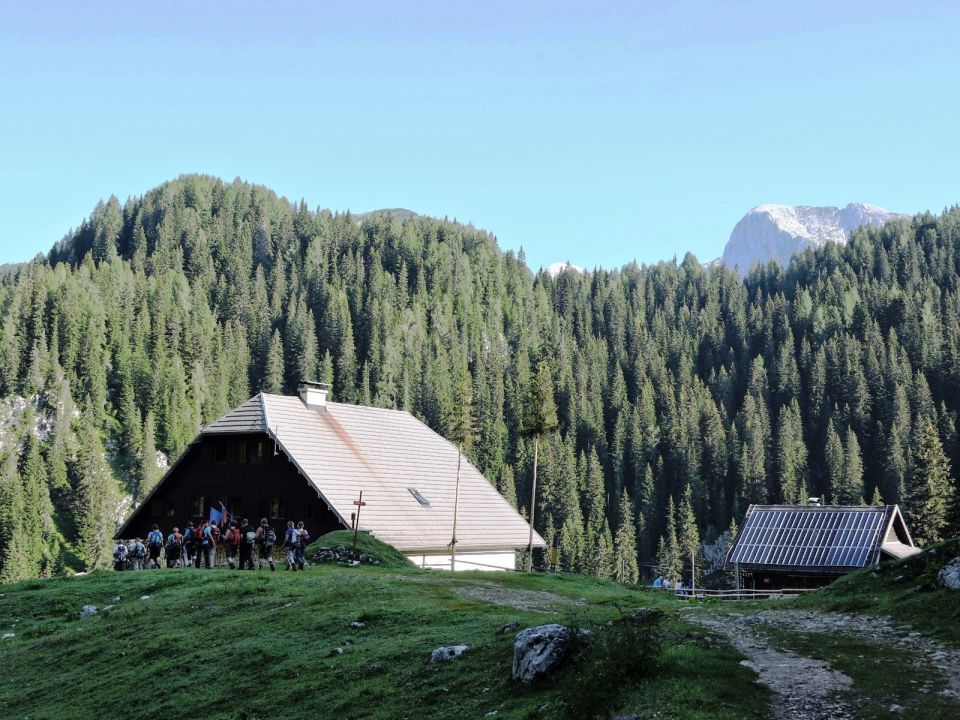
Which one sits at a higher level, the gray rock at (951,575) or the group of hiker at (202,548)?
the gray rock at (951,575)

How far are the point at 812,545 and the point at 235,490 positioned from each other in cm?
3540

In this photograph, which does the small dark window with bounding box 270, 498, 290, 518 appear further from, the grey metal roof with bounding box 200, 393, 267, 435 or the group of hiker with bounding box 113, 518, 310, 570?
the group of hiker with bounding box 113, 518, 310, 570

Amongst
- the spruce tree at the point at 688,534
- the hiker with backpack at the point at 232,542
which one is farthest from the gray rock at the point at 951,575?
the spruce tree at the point at 688,534

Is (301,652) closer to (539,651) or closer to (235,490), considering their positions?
(539,651)

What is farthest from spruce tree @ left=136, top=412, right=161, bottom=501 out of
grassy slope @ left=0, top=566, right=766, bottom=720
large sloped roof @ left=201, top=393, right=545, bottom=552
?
grassy slope @ left=0, top=566, right=766, bottom=720

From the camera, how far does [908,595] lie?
2081cm

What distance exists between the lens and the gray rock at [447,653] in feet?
59.9

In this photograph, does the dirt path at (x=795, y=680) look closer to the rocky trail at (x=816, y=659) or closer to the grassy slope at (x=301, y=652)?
the rocky trail at (x=816, y=659)

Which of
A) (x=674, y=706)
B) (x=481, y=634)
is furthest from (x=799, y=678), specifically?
(x=481, y=634)

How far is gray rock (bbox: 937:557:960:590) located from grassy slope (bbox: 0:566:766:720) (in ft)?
17.6

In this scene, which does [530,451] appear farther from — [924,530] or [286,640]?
[286,640]

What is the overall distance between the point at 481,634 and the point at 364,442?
35.7m

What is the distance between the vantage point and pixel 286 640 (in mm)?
22172

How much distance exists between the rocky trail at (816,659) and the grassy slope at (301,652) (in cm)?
54
